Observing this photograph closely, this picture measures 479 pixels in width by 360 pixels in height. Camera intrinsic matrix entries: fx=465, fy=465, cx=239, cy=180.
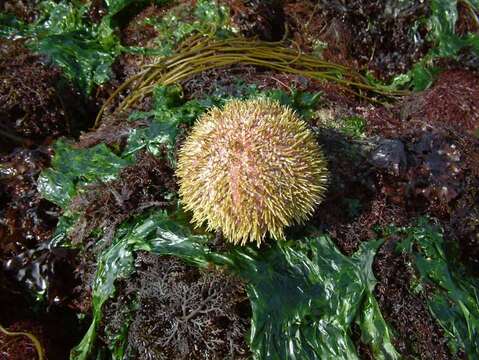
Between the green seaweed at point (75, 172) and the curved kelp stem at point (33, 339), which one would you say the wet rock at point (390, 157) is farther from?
the curved kelp stem at point (33, 339)

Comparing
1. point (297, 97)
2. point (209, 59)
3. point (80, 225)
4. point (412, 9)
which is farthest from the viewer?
point (412, 9)

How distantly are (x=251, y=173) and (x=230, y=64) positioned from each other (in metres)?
1.74

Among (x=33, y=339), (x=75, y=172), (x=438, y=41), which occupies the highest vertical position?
(x=438, y=41)

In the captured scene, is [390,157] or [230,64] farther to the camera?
[230,64]

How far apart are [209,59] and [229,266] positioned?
6.33 feet

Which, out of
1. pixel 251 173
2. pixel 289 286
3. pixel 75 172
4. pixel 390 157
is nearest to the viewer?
pixel 251 173

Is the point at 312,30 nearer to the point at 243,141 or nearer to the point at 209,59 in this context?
the point at 209,59

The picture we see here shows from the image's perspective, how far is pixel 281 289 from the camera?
104 inches

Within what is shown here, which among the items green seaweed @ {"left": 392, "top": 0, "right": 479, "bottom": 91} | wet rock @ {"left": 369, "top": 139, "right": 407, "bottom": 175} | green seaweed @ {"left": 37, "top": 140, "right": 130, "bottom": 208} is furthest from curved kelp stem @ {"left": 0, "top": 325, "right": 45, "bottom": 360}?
green seaweed @ {"left": 392, "top": 0, "right": 479, "bottom": 91}

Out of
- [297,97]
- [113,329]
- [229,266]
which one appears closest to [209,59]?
[297,97]

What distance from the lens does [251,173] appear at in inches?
93.4

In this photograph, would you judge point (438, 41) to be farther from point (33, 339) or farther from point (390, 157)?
point (33, 339)

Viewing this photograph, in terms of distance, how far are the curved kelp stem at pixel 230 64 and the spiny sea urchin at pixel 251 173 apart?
1.38m

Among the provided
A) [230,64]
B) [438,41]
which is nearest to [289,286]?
[230,64]
